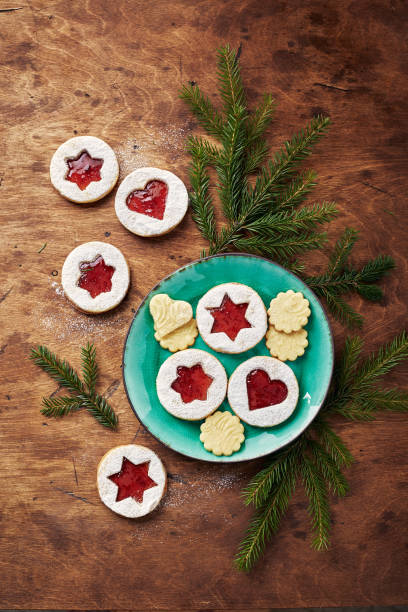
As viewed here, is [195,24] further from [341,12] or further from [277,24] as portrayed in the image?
[341,12]

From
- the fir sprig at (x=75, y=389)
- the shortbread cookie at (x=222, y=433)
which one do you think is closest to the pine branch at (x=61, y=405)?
the fir sprig at (x=75, y=389)

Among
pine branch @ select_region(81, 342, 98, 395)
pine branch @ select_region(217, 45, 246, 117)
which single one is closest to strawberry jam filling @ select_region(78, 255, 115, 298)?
pine branch @ select_region(81, 342, 98, 395)

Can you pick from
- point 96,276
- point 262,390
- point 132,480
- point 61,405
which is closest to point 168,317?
point 96,276

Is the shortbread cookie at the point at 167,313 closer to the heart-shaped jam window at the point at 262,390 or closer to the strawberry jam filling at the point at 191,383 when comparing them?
the strawberry jam filling at the point at 191,383

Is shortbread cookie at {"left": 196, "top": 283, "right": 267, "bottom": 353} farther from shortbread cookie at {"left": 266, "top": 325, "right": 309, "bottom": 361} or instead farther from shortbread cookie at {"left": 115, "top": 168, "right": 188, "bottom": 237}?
shortbread cookie at {"left": 115, "top": 168, "right": 188, "bottom": 237}

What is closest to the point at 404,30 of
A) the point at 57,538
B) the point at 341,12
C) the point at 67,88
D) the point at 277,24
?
the point at 341,12
